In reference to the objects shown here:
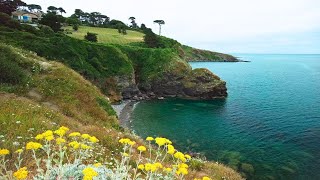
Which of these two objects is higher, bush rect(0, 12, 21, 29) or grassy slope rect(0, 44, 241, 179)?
bush rect(0, 12, 21, 29)

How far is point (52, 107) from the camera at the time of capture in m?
24.7

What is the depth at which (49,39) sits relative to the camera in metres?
59.7

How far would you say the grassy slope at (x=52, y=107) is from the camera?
13.7 m

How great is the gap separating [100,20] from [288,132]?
151 metres

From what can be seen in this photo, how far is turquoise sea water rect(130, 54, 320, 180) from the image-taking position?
3206 centimetres

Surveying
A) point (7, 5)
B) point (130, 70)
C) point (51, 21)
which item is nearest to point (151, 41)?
point (130, 70)

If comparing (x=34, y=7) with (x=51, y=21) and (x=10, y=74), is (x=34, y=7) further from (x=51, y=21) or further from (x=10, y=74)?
(x=10, y=74)

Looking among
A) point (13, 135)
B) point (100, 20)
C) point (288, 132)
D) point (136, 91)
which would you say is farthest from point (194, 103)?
point (100, 20)

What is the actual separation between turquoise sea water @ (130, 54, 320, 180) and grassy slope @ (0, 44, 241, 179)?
446 inches

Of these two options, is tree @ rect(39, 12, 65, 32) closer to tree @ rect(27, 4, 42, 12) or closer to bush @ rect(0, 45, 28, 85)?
bush @ rect(0, 45, 28, 85)

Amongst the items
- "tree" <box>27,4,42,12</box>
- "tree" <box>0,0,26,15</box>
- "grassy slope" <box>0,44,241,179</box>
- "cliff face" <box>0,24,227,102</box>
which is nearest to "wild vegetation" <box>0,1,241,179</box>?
"grassy slope" <box>0,44,241,179</box>

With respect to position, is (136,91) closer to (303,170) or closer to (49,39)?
(49,39)

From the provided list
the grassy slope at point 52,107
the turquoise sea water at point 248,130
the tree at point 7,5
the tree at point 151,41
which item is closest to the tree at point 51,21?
the tree at point 7,5

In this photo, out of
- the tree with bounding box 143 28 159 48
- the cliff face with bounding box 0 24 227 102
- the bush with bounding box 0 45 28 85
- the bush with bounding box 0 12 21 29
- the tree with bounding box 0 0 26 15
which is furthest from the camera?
the tree with bounding box 143 28 159 48
